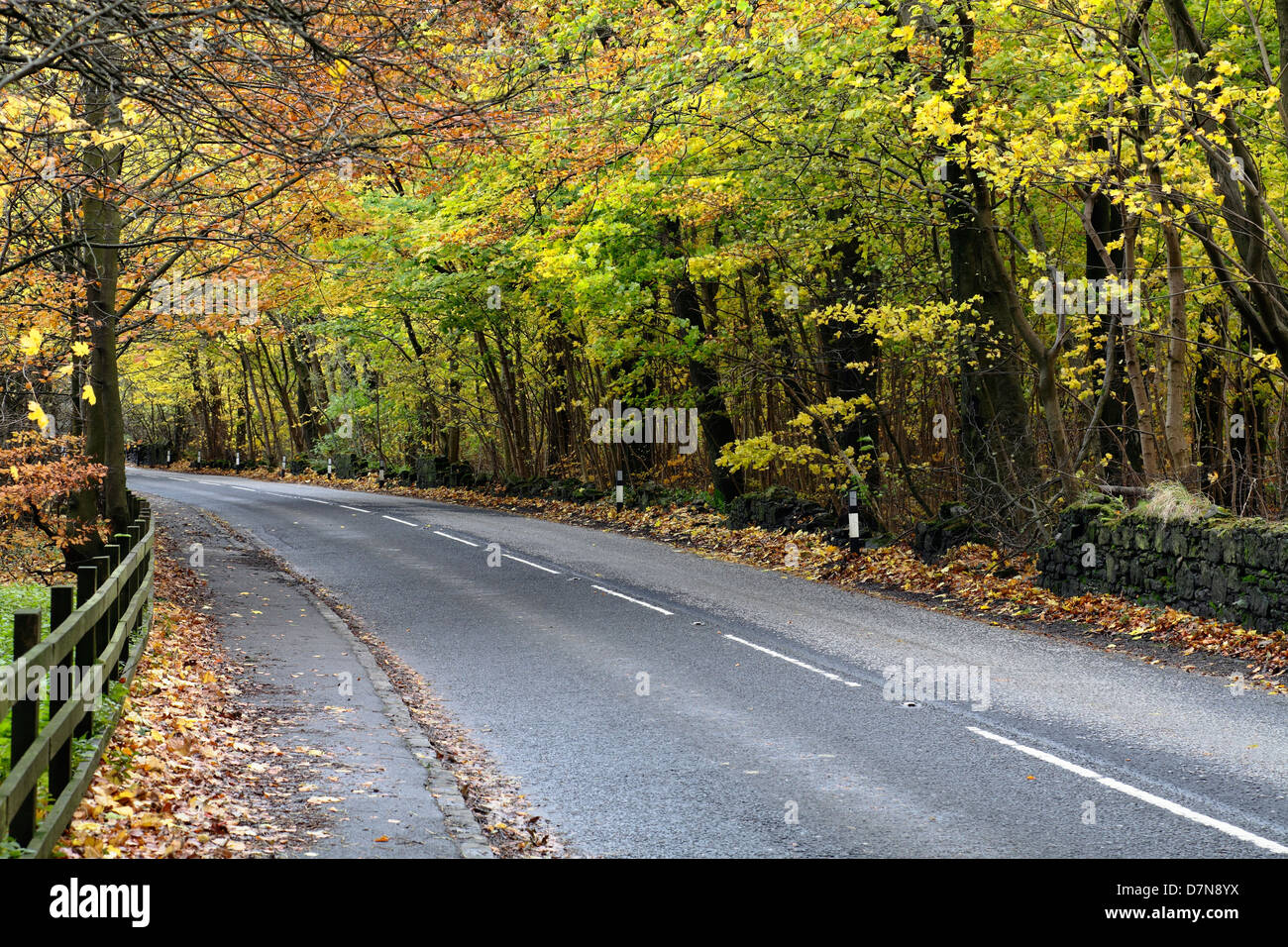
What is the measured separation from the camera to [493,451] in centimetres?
3944

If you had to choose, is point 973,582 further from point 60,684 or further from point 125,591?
point 60,684

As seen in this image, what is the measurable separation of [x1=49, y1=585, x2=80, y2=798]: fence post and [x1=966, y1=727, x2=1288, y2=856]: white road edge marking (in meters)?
5.83

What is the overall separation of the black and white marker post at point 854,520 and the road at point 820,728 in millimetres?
2582

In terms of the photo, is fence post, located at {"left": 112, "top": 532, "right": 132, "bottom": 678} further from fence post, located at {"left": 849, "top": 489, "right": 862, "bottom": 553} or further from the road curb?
fence post, located at {"left": 849, "top": 489, "right": 862, "bottom": 553}

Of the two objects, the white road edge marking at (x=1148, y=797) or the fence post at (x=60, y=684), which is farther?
the white road edge marking at (x=1148, y=797)

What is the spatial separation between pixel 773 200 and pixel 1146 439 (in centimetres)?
708

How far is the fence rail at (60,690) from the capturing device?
4680mm

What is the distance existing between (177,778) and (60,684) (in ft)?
3.55

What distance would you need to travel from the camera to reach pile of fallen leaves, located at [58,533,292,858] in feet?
18.0

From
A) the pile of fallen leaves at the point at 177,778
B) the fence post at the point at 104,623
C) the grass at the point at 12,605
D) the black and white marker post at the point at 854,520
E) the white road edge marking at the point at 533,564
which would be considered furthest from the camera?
the black and white marker post at the point at 854,520

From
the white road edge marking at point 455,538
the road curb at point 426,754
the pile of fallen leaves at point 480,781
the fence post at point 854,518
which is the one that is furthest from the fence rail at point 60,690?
the white road edge marking at point 455,538

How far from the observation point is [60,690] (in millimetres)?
5914

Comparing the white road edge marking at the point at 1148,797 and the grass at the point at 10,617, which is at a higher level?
the grass at the point at 10,617

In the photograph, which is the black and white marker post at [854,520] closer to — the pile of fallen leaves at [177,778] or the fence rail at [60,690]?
the pile of fallen leaves at [177,778]
